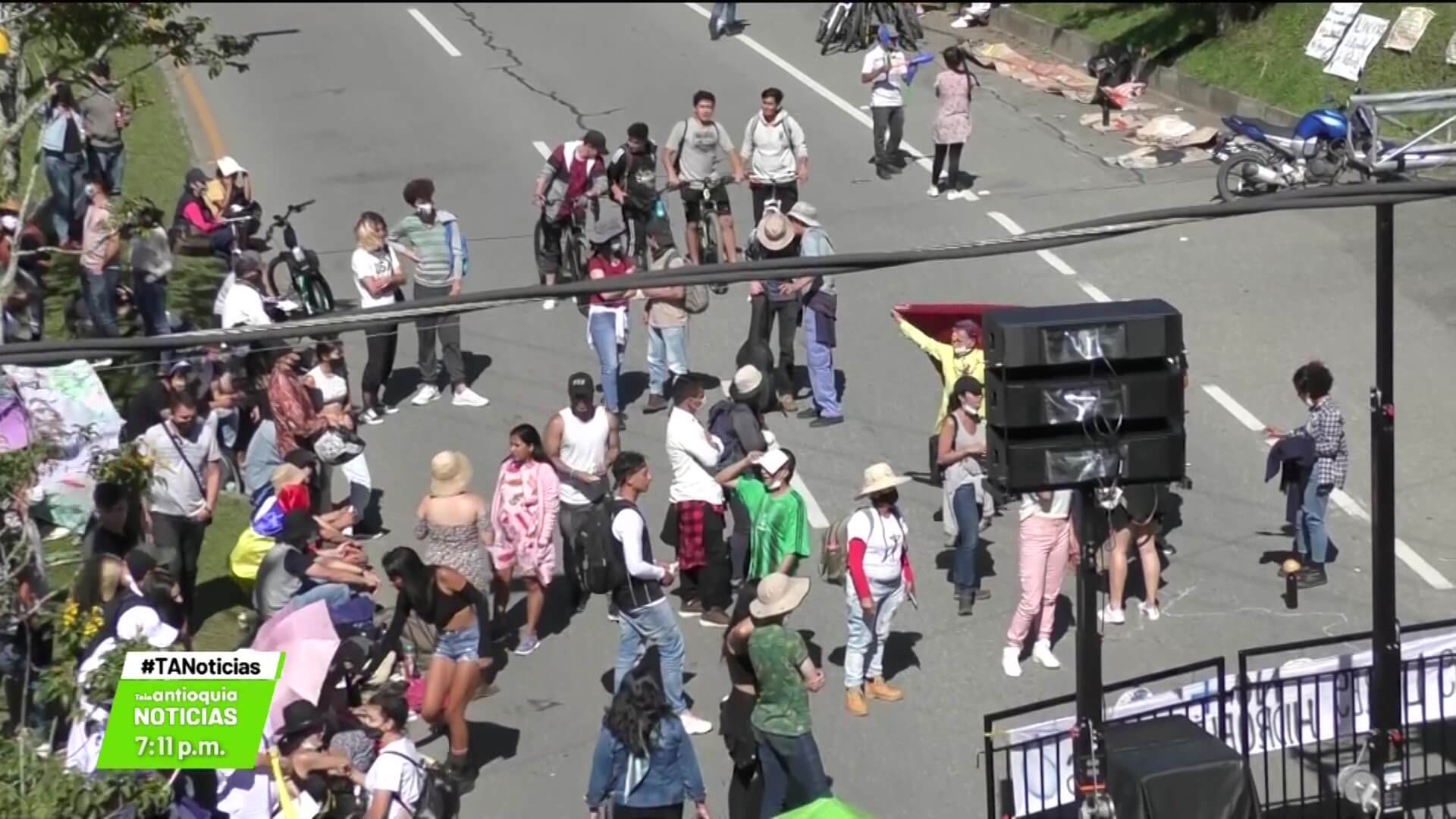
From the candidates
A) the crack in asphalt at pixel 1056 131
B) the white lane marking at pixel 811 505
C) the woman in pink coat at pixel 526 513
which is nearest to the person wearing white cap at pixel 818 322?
the white lane marking at pixel 811 505

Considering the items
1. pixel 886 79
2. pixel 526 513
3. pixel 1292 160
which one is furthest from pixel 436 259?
pixel 1292 160

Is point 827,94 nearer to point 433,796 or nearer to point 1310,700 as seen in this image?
point 1310,700

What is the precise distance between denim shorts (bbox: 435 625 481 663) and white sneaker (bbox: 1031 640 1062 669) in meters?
3.39

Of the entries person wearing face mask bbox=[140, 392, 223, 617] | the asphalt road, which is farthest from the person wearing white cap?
person wearing face mask bbox=[140, 392, 223, 617]

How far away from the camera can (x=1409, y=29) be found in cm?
2180

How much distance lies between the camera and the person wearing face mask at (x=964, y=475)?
1233 centimetres

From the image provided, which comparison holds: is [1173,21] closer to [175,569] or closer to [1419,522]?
[1419,522]

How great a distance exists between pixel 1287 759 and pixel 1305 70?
524 inches

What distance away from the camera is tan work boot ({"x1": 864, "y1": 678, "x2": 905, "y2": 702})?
38.5ft

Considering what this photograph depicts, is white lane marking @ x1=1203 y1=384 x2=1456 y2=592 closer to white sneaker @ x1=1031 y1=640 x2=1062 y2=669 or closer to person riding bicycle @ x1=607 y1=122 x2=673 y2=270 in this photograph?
white sneaker @ x1=1031 y1=640 x2=1062 y2=669

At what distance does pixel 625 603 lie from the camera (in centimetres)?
1117

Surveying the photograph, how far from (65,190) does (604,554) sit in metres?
9.25

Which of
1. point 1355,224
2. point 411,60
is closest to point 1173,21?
point 1355,224

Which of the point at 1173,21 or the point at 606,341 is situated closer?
the point at 606,341
